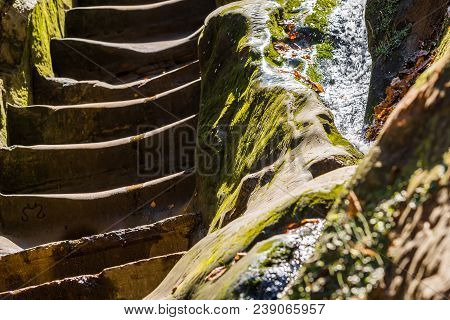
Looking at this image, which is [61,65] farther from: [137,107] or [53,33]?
[137,107]

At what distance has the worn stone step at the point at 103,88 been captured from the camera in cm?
685

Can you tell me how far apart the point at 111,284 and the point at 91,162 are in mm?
2170

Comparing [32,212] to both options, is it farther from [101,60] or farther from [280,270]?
[280,270]

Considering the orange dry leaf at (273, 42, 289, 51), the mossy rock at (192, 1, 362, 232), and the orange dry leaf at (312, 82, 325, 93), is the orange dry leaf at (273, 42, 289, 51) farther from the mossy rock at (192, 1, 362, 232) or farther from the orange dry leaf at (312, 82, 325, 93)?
the orange dry leaf at (312, 82, 325, 93)

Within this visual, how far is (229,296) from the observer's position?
208cm

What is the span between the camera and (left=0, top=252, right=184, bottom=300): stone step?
13.1 ft

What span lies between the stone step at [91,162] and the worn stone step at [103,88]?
3.17 feet

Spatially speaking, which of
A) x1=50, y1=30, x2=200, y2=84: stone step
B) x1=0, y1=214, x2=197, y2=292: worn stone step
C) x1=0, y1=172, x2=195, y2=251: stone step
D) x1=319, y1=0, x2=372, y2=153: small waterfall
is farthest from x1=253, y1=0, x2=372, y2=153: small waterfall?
x1=50, y1=30, x2=200, y2=84: stone step

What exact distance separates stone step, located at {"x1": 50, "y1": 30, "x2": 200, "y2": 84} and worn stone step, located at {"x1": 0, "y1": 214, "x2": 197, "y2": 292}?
3.43 meters

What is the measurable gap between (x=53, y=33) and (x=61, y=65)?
1.36 ft

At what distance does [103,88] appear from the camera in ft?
23.1

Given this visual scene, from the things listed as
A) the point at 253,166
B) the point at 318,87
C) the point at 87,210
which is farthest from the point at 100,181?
the point at 253,166

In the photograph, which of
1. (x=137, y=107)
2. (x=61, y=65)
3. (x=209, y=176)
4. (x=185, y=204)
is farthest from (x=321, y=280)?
(x=61, y=65)

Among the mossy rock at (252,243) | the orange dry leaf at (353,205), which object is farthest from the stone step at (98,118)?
the orange dry leaf at (353,205)
